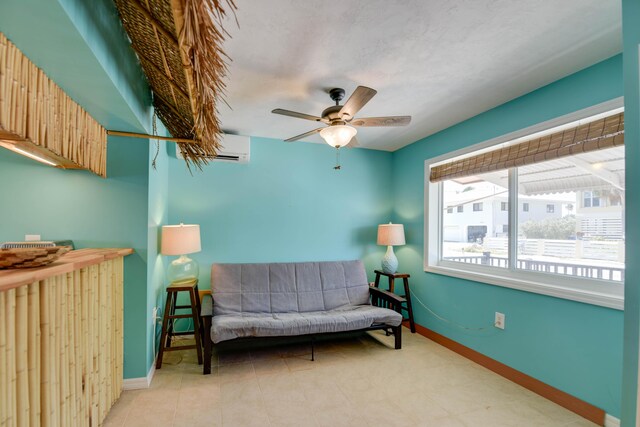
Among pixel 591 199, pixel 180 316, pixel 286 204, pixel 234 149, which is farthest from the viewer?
pixel 286 204

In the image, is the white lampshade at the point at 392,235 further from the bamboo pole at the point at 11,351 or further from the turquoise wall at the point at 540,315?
the bamboo pole at the point at 11,351

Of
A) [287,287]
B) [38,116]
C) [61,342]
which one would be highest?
[38,116]

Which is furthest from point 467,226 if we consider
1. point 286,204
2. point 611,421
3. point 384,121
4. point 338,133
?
point 286,204

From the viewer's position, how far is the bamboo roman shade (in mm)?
1840

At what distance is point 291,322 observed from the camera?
2.61 metres

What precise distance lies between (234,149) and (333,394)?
2.64 metres

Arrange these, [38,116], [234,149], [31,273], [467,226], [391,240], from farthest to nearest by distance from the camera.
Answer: [391,240] < [234,149] < [467,226] < [38,116] < [31,273]

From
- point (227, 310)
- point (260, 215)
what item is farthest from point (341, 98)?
point (227, 310)

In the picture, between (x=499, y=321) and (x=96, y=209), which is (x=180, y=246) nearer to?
(x=96, y=209)

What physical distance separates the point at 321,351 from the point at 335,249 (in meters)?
1.34

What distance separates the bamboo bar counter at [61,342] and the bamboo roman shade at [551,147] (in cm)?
309

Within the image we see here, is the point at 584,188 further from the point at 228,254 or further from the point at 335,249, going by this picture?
the point at 228,254

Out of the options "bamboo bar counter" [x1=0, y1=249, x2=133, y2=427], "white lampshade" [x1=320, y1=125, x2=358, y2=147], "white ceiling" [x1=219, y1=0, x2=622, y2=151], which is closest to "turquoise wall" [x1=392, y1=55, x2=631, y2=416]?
"white ceiling" [x1=219, y1=0, x2=622, y2=151]

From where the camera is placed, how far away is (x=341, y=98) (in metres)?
2.37
